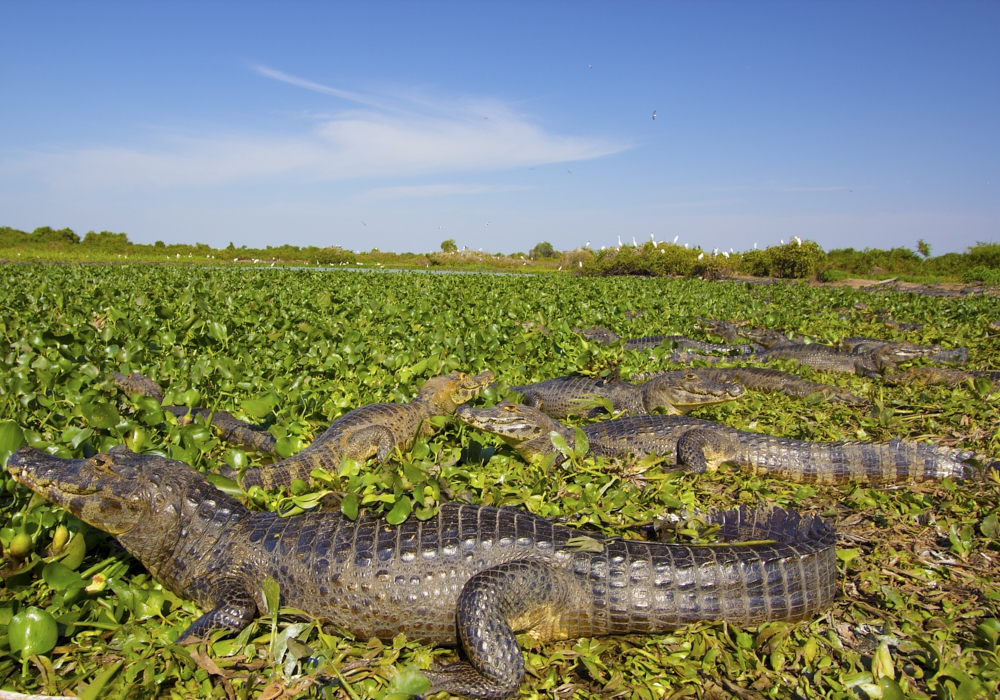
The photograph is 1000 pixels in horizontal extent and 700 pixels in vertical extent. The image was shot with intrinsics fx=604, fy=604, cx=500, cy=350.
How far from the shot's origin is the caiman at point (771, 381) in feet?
18.9

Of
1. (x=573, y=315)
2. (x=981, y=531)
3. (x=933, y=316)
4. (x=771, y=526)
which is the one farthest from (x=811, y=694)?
(x=933, y=316)

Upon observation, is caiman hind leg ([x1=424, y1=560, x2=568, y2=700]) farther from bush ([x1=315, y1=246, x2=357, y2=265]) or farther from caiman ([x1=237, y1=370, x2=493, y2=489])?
bush ([x1=315, y1=246, x2=357, y2=265])

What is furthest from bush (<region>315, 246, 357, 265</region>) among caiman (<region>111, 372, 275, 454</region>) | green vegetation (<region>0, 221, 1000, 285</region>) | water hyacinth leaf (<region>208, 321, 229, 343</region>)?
caiman (<region>111, 372, 275, 454</region>)

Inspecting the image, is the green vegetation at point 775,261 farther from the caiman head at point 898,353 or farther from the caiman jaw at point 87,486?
the caiman jaw at point 87,486

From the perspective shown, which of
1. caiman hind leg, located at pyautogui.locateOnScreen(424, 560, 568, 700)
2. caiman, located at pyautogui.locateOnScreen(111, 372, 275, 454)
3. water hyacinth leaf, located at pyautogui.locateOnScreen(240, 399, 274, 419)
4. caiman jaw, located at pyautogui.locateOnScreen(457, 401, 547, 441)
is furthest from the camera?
caiman, located at pyautogui.locateOnScreen(111, 372, 275, 454)

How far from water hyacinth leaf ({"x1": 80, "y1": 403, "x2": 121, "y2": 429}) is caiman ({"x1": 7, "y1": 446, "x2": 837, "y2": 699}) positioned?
2.35 feet

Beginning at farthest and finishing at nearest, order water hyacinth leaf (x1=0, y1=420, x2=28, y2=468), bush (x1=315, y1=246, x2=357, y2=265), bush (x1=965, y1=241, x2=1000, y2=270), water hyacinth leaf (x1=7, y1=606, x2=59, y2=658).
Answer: bush (x1=315, y1=246, x2=357, y2=265), bush (x1=965, y1=241, x2=1000, y2=270), water hyacinth leaf (x1=0, y1=420, x2=28, y2=468), water hyacinth leaf (x1=7, y1=606, x2=59, y2=658)

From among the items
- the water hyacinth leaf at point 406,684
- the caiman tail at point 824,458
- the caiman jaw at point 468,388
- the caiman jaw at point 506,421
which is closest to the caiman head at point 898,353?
the caiman tail at point 824,458

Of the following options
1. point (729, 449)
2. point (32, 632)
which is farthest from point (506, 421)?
point (32, 632)

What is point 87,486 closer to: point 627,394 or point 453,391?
point 453,391

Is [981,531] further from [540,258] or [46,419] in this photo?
[540,258]

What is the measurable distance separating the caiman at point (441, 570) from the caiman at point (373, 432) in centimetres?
65

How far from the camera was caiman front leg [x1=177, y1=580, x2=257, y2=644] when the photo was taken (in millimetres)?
2201

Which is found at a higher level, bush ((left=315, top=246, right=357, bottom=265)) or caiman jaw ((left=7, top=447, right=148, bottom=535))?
bush ((left=315, top=246, right=357, bottom=265))
